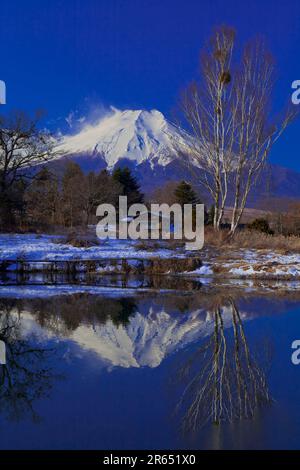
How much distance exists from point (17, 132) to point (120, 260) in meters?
15.9

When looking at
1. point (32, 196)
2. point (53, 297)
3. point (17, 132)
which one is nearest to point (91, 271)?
point (53, 297)

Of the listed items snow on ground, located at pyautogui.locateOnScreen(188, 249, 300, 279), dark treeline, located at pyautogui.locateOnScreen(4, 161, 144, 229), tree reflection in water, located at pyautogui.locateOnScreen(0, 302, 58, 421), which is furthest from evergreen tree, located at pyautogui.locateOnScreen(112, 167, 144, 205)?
tree reflection in water, located at pyautogui.locateOnScreen(0, 302, 58, 421)

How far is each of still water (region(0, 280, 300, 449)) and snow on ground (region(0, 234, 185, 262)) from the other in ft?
27.8

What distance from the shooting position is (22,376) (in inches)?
205

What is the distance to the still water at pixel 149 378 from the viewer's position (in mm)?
3682

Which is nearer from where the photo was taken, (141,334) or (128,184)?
(141,334)

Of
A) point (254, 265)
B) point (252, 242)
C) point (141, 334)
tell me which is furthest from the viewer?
point (252, 242)

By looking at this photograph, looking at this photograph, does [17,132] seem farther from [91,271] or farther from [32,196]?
[91,271]

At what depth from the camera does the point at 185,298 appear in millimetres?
11516

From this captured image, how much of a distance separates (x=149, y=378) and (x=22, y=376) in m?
1.43

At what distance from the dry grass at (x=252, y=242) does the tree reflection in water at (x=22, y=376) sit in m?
13.7

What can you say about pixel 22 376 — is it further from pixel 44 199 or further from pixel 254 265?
pixel 44 199

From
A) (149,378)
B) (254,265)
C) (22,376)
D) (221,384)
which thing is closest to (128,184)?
(254,265)
